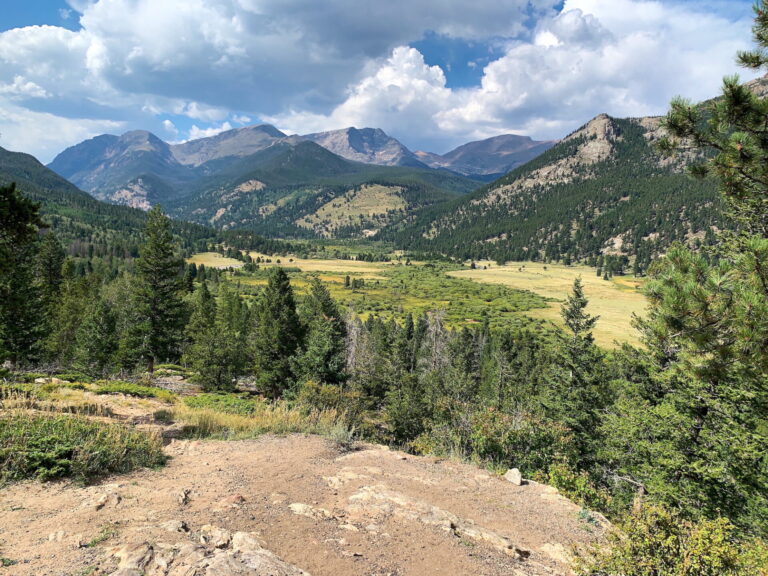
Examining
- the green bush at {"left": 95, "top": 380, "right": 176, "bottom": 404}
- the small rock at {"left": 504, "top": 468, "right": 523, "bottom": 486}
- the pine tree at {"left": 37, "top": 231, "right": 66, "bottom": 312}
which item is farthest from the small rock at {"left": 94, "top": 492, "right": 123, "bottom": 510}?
the pine tree at {"left": 37, "top": 231, "right": 66, "bottom": 312}

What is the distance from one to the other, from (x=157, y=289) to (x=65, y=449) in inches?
1096

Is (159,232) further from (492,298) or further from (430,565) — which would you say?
(492,298)

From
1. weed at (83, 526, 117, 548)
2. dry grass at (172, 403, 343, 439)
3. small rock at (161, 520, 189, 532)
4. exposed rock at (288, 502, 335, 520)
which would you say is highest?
weed at (83, 526, 117, 548)

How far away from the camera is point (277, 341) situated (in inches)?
1307

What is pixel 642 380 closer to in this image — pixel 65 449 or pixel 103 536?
pixel 103 536

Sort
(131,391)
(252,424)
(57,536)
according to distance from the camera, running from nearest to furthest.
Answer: (57,536) < (252,424) < (131,391)

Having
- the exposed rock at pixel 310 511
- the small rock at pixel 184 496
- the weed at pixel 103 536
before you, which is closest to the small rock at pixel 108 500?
the small rock at pixel 184 496

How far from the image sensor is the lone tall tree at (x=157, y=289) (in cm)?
3166

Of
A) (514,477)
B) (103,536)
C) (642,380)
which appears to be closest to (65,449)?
(103,536)

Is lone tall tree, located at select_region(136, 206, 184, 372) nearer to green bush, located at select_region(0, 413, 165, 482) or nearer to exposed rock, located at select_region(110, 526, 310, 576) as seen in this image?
green bush, located at select_region(0, 413, 165, 482)

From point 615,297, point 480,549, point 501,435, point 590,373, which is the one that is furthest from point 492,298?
point 480,549

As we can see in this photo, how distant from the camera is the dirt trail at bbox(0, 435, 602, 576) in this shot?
197 inches

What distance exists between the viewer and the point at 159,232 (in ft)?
106

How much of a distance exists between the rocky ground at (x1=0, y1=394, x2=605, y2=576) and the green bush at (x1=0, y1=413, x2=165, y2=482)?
0.41 m
